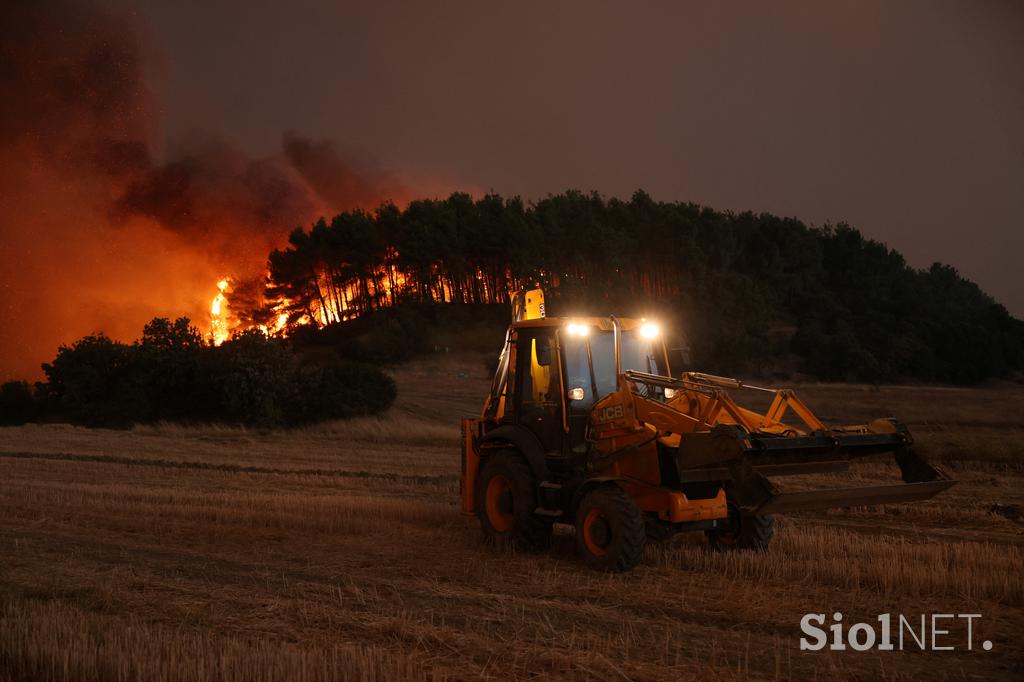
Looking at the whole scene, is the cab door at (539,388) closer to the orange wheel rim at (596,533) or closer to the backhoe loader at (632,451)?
the backhoe loader at (632,451)

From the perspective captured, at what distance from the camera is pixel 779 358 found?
Result: 5562 centimetres

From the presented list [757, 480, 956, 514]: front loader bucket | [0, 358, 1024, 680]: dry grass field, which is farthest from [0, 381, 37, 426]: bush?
[757, 480, 956, 514]: front loader bucket

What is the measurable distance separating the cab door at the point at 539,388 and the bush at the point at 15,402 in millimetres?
45333

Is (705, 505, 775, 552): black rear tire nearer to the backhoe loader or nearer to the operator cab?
the backhoe loader

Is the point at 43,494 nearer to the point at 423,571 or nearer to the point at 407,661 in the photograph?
the point at 423,571

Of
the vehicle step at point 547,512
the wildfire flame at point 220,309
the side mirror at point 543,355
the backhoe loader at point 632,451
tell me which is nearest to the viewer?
the backhoe loader at point 632,451

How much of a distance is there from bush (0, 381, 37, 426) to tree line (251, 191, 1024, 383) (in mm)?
13354

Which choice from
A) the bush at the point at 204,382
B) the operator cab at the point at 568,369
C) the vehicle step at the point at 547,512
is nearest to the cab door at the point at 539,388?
the operator cab at the point at 568,369

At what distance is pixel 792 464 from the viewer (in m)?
8.62

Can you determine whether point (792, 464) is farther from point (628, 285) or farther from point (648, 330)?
point (628, 285)

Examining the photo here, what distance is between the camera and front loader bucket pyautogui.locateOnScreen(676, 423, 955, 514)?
26.6ft

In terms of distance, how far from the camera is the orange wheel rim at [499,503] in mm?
10398

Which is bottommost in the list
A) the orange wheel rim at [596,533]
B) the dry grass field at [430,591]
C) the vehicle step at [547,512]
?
the dry grass field at [430,591]

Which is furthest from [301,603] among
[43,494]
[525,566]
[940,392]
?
[940,392]
